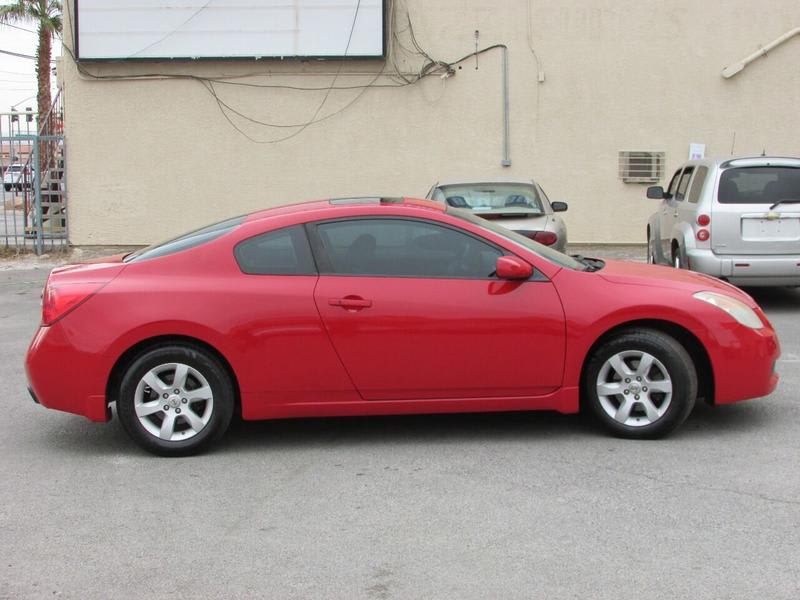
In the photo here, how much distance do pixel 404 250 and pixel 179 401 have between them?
159 centimetres

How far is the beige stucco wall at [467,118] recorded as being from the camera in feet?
55.0

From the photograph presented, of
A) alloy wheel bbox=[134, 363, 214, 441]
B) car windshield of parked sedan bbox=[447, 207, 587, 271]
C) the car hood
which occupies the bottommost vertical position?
alloy wheel bbox=[134, 363, 214, 441]

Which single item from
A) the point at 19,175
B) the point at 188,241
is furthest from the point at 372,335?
the point at 19,175

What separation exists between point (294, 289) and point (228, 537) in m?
1.66

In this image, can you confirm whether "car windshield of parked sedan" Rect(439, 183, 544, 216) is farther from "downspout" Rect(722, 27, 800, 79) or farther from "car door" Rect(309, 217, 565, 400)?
"downspout" Rect(722, 27, 800, 79)

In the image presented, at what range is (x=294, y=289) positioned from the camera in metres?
5.57

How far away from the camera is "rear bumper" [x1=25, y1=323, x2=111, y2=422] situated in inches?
217

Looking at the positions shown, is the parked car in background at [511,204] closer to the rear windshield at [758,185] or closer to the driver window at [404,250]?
the rear windshield at [758,185]

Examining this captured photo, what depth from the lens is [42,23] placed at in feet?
106

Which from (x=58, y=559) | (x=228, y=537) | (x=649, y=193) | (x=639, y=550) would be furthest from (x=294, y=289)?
(x=649, y=193)

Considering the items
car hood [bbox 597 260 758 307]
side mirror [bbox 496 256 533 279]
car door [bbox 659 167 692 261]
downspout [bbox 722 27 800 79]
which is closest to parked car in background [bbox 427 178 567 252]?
car door [bbox 659 167 692 261]

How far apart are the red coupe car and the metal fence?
1208 centimetres

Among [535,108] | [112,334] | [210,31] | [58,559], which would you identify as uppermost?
[210,31]

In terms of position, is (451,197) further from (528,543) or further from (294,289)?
(528,543)
